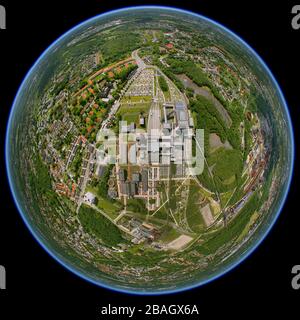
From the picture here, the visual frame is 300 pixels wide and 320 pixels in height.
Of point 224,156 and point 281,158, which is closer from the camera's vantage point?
point 224,156

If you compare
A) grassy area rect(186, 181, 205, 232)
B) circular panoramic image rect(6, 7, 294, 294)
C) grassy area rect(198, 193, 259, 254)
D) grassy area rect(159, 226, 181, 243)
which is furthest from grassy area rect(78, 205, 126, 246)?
grassy area rect(198, 193, 259, 254)

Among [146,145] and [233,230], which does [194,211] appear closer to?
[233,230]

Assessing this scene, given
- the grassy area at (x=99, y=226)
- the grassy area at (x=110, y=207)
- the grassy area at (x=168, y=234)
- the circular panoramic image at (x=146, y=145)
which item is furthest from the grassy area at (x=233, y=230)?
the grassy area at (x=110, y=207)

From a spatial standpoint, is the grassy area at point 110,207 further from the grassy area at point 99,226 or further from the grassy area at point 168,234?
the grassy area at point 168,234

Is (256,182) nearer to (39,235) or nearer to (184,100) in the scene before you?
(184,100)

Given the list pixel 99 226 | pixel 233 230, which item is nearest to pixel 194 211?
pixel 233 230

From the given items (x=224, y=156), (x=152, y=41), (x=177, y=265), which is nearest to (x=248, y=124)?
(x=224, y=156)
